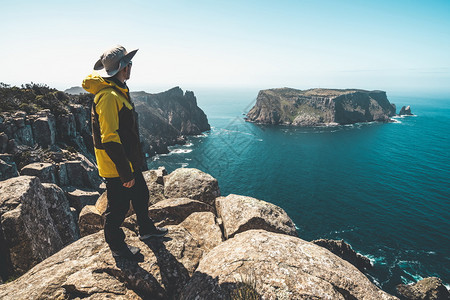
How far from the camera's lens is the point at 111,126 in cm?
470

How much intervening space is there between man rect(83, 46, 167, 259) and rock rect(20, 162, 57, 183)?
2431cm

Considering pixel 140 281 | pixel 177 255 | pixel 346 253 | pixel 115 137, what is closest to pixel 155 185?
pixel 177 255

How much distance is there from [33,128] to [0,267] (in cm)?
3409

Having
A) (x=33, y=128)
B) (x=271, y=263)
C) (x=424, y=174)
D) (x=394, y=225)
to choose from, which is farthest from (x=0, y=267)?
(x=424, y=174)

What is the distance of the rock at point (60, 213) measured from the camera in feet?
34.6

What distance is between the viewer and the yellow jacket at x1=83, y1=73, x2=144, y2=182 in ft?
15.4

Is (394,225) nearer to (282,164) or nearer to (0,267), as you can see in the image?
(282,164)

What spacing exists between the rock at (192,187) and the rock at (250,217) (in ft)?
5.93

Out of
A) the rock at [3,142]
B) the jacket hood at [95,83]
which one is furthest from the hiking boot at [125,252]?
the rock at [3,142]

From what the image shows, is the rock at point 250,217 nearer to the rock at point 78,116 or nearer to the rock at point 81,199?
the rock at point 81,199

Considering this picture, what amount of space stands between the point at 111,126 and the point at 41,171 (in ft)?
86.3

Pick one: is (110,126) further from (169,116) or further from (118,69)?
(169,116)

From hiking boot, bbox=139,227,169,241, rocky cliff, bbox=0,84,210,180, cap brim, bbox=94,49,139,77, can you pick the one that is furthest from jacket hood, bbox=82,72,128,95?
rocky cliff, bbox=0,84,210,180

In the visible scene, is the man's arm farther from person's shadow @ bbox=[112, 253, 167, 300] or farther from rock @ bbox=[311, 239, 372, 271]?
rock @ bbox=[311, 239, 372, 271]
